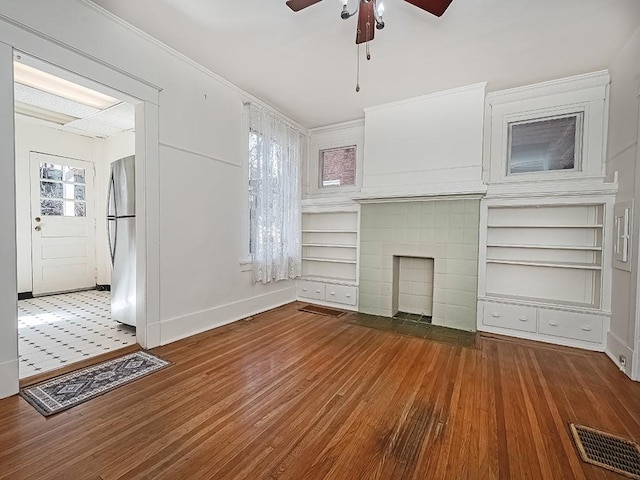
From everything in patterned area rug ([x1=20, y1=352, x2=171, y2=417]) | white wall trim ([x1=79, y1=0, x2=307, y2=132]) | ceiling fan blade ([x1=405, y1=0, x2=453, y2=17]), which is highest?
white wall trim ([x1=79, y1=0, x2=307, y2=132])

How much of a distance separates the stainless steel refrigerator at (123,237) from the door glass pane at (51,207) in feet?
8.05

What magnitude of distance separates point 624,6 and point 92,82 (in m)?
4.38

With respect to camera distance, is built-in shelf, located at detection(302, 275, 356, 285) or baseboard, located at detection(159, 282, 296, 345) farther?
built-in shelf, located at detection(302, 275, 356, 285)

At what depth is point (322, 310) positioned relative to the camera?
4387mm

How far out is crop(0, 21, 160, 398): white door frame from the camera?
76.7 inches

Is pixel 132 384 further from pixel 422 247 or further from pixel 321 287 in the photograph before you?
pixel 422 247

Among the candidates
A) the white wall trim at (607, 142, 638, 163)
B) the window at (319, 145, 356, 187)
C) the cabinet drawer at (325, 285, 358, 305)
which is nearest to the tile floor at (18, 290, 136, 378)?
the cabinet drawer at (325, 285, 358, 305)

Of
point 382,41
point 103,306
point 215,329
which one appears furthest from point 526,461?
point 103,306

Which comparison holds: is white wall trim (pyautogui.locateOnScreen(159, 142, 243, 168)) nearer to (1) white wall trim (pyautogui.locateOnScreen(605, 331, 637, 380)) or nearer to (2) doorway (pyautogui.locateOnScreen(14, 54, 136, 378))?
(2) doorway (pyautogui.locateOnScreen(14, 54, 136, 378))

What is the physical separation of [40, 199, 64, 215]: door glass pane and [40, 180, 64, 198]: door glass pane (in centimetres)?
10

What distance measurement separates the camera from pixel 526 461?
150 centimetres

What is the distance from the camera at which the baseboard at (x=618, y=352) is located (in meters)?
2.42

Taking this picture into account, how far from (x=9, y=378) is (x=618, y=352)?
5018 millimetres

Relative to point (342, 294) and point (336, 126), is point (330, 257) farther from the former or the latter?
point (336, 126)
